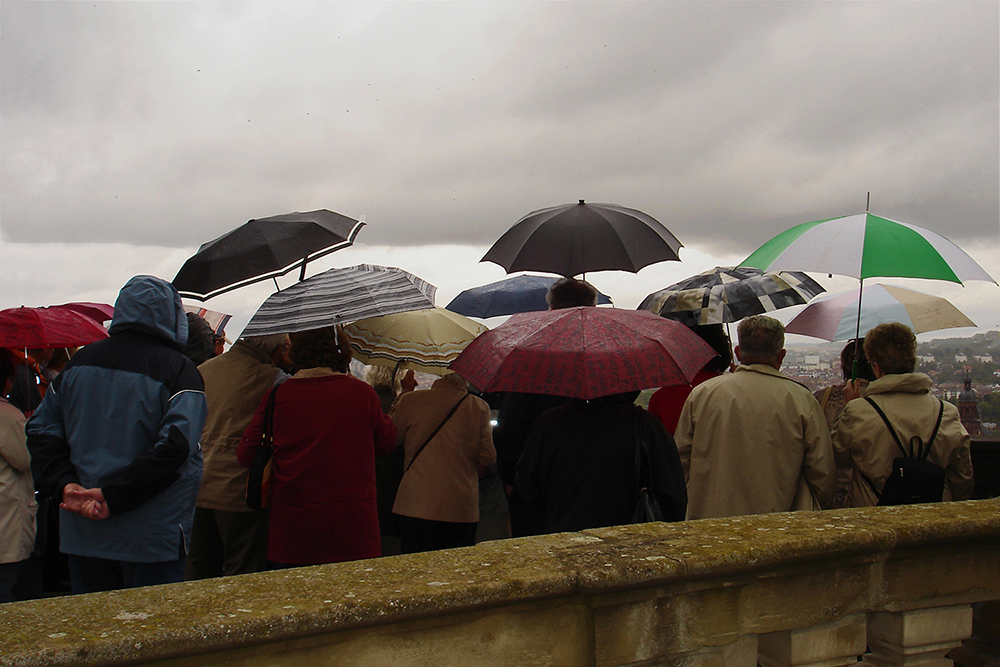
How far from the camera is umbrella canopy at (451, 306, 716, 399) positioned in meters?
3.29

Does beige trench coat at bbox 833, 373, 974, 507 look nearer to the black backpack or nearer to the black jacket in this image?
the black backpack

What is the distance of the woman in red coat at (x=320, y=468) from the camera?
3.67 meters

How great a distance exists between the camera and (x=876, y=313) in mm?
5977

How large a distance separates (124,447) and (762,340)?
2.95m

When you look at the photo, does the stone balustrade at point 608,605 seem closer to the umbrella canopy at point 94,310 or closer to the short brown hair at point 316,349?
the short brown hair at point 316,349

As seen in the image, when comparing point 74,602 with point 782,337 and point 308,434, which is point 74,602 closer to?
point 308,434

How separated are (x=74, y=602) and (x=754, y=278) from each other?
518cm

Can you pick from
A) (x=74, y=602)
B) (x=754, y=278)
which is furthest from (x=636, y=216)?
(x=74, y=602)

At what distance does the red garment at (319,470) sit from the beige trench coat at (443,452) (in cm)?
73

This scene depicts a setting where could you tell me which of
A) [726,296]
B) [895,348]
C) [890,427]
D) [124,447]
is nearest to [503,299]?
[726,296]

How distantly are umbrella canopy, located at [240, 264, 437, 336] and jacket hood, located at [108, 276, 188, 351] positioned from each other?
415mm

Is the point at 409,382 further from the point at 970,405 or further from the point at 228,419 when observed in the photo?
the point at 970,405

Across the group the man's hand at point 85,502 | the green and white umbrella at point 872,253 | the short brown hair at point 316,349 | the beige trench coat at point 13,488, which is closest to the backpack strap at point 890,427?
the green and white umbrella at point 872,253

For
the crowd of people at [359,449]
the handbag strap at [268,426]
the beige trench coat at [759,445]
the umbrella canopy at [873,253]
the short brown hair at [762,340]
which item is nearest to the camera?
the crowd of people at [359,449]
